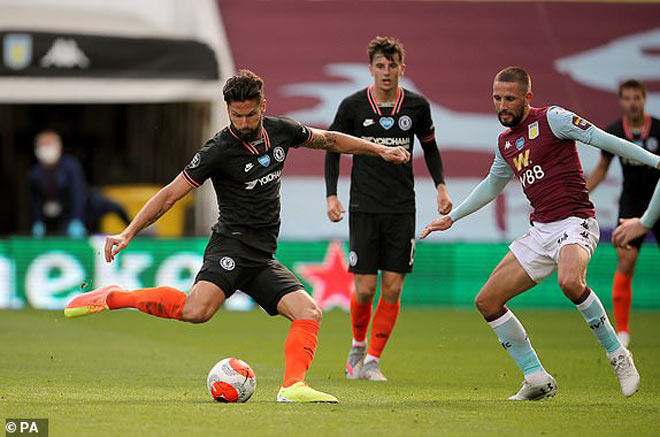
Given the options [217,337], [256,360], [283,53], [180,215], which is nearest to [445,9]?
[283,53]

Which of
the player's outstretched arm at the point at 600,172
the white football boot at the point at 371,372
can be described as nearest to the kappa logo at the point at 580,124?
the white football boot at the point at 371,372

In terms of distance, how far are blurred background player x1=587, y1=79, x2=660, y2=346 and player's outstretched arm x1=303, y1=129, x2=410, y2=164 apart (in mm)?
4233

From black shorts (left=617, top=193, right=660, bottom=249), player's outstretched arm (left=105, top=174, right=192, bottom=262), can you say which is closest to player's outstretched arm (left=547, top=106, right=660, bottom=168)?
player's outstretched arm (left=105, top=174, right=192, bottom=262)

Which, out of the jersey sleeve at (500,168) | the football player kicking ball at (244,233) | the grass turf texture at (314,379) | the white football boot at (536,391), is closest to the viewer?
the grass turf texture at (314,379)

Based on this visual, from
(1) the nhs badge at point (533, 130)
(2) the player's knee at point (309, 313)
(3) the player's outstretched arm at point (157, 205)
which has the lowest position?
(2) the player's knee at point (309, 313)

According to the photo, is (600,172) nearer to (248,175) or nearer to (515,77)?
(515,77)

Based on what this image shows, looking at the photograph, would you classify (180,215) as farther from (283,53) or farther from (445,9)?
(445,9)

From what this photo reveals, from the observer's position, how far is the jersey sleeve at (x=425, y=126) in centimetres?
966

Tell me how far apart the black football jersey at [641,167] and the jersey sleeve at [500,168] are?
3.60 m

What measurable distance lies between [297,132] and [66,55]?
1087cm

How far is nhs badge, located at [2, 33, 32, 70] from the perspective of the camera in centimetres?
1806

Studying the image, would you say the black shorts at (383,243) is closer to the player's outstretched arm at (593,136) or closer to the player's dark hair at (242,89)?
the player's outstretched arm at (593,136)

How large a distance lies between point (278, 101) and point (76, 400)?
12.4 meters

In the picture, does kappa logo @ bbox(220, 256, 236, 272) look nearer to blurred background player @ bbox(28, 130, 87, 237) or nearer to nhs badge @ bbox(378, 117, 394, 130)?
nhs badge @ bbox(378, 117, 394, 130)
